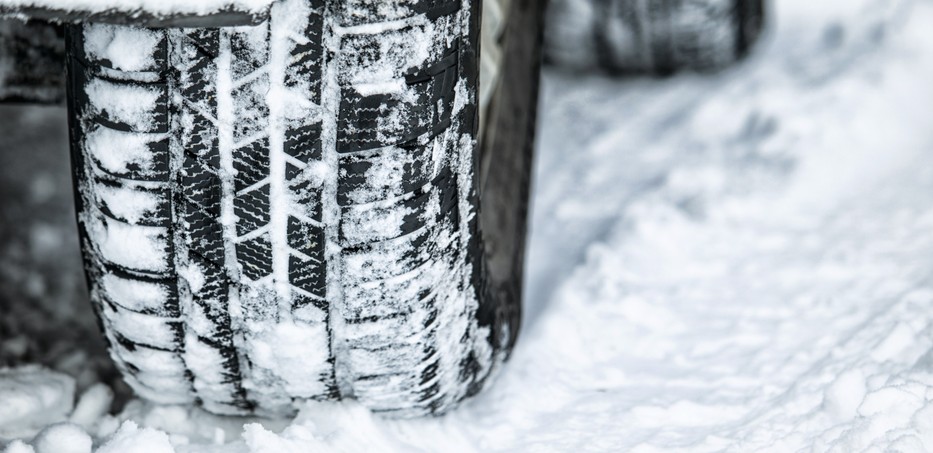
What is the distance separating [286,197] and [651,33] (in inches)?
49.3

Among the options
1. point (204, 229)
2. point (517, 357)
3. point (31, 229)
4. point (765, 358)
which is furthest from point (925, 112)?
point (31, 229)

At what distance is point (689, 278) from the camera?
5.17 feet

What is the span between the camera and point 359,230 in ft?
3.27

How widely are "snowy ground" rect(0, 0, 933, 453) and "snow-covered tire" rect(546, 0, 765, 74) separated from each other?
6 centimetres

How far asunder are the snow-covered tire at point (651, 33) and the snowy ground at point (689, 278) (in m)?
0.06

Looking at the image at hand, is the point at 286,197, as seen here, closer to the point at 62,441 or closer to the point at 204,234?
the point at 204,234

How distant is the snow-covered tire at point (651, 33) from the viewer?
196 cm

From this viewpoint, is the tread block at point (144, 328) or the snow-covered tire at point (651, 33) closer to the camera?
the tread block at point (144, 328)

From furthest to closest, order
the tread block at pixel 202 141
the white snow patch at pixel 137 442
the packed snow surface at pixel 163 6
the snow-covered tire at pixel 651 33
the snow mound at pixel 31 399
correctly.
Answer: the snow-covered tire at pixel 651 33
the snow mound at pixel 31 399
the white snow patch at pixel 137 442
the tread block at pixel 202 141
the packed snow surface at pixel 163 6

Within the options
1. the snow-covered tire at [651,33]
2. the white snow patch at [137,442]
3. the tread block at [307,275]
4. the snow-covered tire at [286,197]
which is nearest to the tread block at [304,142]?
the snow-covered tire at [286,197]

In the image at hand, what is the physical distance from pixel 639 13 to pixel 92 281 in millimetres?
1271

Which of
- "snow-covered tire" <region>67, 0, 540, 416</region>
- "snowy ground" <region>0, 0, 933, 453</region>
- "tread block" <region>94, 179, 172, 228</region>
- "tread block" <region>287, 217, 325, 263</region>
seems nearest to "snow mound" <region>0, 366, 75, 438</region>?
"snowy ground" <region>0, 0, 933, 453</region>

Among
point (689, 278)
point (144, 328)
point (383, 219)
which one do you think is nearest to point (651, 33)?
point (689, 278)

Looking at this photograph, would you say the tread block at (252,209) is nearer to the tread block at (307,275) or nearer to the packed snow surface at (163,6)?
the tread block at (307,275)
